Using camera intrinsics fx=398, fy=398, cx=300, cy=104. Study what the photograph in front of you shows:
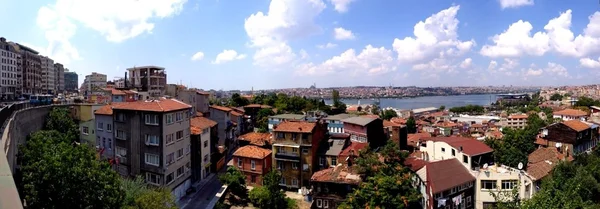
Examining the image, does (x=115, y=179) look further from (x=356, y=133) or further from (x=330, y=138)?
(x=356, y=133)

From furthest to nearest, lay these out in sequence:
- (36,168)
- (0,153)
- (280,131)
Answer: (280,131) < (36,168) < (0,153)

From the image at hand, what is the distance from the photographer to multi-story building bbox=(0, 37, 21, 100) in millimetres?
56222

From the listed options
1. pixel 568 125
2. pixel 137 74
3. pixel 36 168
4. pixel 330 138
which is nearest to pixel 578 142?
pixel 568 125

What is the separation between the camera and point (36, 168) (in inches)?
526

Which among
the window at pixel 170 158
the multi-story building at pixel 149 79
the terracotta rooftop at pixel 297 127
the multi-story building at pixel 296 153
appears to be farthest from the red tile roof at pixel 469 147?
the multi-story building at pixel 149 79

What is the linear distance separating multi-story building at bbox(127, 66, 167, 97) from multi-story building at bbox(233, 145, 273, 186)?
24.6 m

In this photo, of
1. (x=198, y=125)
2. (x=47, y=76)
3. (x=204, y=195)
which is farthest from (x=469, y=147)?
(x=47, y=76)

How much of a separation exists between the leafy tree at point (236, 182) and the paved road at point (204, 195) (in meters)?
1.28

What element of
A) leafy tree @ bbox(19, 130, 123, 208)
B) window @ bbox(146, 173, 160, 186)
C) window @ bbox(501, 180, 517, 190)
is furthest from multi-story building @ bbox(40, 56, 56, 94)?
window @ bbox(501, 180, 517, 190)

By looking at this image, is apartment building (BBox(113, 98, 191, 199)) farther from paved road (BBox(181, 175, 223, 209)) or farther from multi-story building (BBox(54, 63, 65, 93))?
multi-story building (BBox(54, 63, 65, 93))

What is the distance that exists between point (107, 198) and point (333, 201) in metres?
13.8

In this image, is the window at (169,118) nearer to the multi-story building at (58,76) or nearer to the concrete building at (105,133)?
the concrete building at (105,133)

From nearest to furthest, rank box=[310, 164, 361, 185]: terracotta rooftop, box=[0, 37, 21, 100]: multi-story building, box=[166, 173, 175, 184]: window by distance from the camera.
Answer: box=[166, 173, 175, 184]: window → box=[310, 164, 361, 185]: terracotta rooftop → box=[0, 37, 21, 100]: multi-story building

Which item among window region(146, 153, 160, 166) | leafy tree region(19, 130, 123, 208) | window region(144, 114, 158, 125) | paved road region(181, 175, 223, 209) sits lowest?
paved road region(181, 175, 223, 209)
